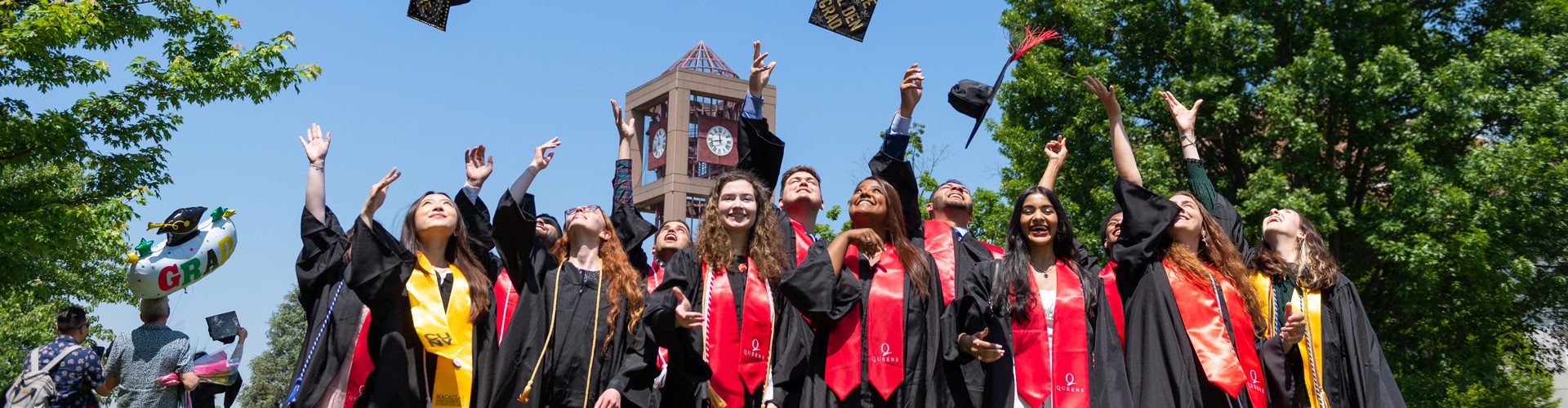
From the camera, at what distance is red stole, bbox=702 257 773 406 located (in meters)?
4.67

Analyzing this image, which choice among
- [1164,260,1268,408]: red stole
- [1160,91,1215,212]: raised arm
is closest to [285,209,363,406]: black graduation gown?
[1164,260,1268,408]: red stole

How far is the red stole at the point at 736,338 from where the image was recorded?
467 cm

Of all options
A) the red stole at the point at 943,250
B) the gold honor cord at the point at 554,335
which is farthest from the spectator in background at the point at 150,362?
the red stole at the point at 943,250

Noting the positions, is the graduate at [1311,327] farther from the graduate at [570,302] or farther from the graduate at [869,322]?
the graduate at [570,302]

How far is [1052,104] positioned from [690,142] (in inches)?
1185

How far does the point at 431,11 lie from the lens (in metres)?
6.67

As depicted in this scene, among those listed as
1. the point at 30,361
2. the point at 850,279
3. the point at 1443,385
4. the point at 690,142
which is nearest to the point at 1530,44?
the point at 1443,385

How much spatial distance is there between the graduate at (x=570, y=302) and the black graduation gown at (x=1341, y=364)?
8.44 ft

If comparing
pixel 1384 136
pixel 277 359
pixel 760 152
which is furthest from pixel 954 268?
pixel 277 359

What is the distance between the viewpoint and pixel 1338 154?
1370 centimetres

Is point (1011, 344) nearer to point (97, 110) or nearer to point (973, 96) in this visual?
point (973, 96)

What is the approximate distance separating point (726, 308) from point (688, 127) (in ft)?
128

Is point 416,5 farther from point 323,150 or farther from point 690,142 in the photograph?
point 690,142

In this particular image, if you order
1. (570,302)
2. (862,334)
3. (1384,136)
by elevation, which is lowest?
(862,334)
